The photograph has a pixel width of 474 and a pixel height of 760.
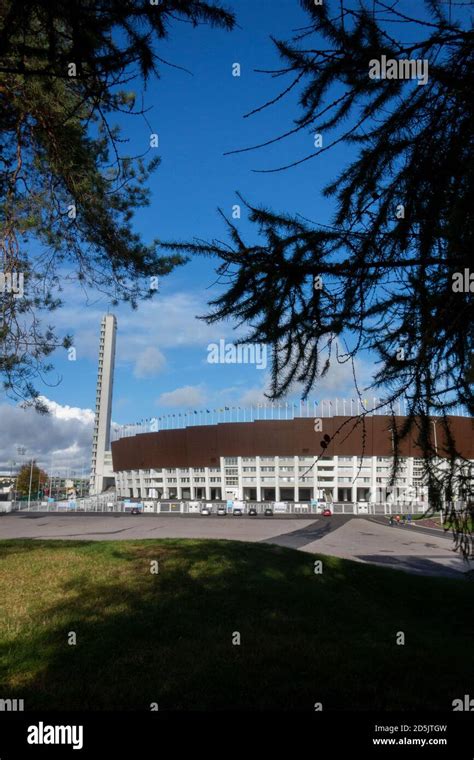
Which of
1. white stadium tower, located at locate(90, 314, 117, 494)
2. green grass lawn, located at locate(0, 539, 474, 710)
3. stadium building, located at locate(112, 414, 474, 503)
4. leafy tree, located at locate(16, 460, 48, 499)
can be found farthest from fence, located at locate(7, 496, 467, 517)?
white stadium tower, located at locate(90, 314, 117, 494)

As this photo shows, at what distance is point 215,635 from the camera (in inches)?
234

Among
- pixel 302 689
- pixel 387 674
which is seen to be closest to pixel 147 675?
pixel 302 689

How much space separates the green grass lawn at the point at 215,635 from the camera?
4.32m

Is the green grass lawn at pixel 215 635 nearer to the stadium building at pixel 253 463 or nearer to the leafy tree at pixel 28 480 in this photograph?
the stadium building at pixel 253 463

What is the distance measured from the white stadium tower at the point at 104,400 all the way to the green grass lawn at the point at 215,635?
369 ft

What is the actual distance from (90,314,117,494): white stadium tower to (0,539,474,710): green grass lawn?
11233 centimetres

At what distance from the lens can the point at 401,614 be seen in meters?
8.83

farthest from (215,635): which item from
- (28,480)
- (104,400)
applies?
(104,400)

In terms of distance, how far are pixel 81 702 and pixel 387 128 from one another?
15.0ft

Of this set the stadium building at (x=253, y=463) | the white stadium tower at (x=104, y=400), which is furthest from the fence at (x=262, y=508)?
the white stadium tower at (x=104, y=400)

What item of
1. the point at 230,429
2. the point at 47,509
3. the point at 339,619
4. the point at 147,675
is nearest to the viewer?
the point at 147,675

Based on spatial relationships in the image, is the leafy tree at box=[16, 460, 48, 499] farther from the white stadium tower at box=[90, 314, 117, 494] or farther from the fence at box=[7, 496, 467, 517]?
the fence at box=[7, 496, 467, 517]

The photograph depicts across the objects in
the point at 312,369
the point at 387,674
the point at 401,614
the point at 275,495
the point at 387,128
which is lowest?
the point at 275,495

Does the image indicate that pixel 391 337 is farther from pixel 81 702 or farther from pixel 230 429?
pixel 230 429
